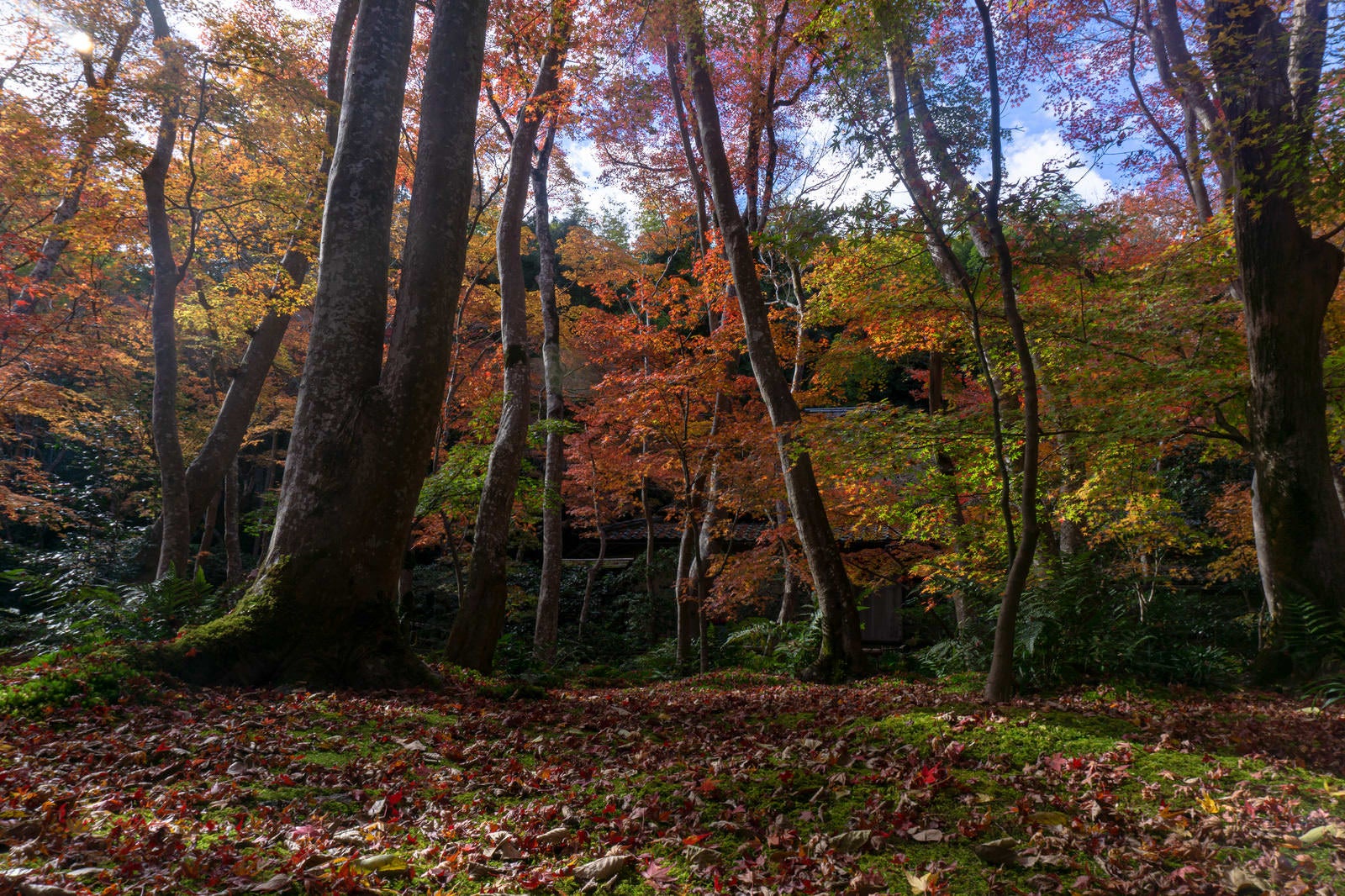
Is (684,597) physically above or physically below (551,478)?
below

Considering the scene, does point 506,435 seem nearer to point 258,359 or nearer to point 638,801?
point 258,359

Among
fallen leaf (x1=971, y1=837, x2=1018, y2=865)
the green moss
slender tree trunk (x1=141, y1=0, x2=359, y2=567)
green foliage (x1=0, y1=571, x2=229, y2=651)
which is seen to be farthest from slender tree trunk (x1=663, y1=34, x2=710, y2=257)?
fallen leaf (x1=971, y1=837, x2=1018, y2=865)

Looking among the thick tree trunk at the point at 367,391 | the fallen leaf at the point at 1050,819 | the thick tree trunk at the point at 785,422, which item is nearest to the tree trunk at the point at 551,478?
the thick tree trunk at the point at 785,422

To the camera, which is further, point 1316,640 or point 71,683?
point 1316,640

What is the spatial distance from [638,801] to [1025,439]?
3725mm

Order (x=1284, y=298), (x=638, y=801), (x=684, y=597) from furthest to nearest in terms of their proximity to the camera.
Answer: (x=684, y=597)
(x=1284, y=298)
(x=638, y=801)

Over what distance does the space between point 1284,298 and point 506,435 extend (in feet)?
28.2

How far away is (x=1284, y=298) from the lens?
6504 millimetres

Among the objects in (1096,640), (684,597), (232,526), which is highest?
(232,526)

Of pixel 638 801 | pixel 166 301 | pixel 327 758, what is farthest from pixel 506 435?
pixel 638 801

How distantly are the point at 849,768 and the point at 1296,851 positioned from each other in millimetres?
1637

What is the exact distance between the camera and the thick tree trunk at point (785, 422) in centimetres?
743

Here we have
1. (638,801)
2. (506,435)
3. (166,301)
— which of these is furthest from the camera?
(166,301)

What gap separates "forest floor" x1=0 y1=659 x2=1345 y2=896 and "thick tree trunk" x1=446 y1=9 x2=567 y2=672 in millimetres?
3898
